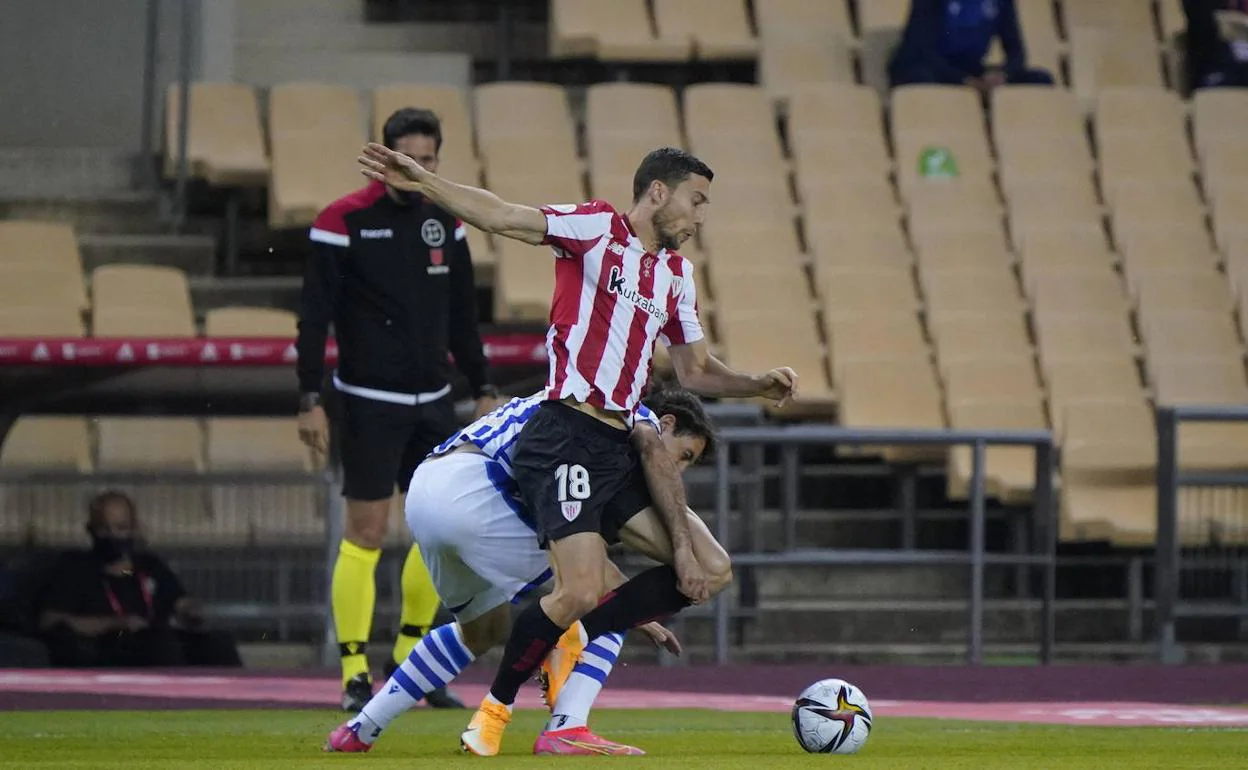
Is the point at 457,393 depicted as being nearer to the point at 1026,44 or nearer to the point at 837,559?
the point at 837,559

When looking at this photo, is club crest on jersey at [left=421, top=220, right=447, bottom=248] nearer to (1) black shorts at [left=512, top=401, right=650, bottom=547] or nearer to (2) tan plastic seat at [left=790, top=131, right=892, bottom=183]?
(1) black shorts at [left=512, top=401, right=650, bottom=547]

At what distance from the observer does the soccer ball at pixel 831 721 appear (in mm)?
6457

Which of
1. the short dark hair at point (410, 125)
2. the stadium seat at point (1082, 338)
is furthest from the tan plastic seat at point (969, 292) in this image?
the short dark hair at point (410, 125)

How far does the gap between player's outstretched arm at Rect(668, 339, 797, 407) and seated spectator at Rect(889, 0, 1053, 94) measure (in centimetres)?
824

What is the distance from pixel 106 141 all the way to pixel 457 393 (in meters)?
5.20

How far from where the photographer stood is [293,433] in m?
→ 10.6

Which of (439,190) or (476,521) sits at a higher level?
(439,190)

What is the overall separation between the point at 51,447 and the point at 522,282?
348 centimetres

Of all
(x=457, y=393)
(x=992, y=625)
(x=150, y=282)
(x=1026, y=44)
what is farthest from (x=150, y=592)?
(x=1026, y=44)

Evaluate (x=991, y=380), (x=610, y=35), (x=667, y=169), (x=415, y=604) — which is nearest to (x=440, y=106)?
(x=610, y=35)

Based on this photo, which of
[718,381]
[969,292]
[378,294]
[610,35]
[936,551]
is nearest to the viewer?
[718,381]

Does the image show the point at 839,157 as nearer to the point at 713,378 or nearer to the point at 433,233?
the point at 433,233

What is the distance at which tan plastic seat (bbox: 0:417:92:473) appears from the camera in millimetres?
10219

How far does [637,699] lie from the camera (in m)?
9.12
